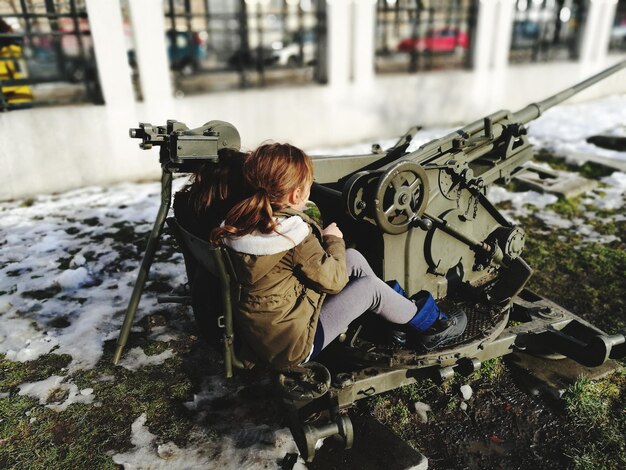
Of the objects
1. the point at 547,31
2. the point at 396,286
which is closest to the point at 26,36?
the point at 396,286

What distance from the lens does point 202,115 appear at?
24.3ft

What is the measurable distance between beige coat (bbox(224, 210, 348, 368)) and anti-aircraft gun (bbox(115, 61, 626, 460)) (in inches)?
6.3

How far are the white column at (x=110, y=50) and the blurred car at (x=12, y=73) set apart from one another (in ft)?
2.96

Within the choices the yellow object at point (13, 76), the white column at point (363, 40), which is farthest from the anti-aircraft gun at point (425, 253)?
the white column at point (363, 40)

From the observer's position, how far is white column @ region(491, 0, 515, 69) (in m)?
9.74

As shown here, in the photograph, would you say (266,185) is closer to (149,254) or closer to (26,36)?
(149,254)

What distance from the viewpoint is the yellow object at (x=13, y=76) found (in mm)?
6364

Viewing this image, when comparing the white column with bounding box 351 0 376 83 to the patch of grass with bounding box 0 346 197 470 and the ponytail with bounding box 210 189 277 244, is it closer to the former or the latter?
the patch of grass with bounding box 0 346 197 470

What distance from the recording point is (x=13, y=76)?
6.57 metres

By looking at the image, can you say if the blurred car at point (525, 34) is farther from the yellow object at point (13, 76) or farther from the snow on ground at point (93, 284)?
the yellow object at point (13, 76)

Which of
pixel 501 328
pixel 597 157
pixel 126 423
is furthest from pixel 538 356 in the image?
pixel 597 157

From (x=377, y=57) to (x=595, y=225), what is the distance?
5244 mm

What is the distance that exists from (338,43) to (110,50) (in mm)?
3420

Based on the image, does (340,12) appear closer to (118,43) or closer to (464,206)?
(118,43)
